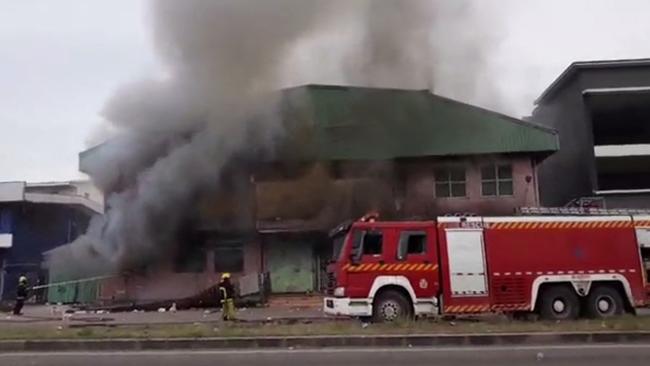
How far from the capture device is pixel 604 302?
14359 millimetres

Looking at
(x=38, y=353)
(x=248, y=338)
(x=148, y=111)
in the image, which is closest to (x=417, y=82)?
(x=148, y=111)

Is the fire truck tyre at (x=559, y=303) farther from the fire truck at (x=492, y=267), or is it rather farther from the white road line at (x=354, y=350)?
the white road line at (x=354, y=350)

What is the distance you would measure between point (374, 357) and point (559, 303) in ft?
23.3

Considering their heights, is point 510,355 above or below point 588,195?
below

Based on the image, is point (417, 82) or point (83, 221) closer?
point (417, 82)

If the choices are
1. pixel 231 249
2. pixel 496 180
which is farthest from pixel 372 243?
Answer: pixel 496 180

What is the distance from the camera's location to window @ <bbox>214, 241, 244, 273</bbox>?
24.7m

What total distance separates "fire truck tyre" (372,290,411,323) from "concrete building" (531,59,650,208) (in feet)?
48.1

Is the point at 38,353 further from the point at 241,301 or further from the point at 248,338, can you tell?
the point at 241,301

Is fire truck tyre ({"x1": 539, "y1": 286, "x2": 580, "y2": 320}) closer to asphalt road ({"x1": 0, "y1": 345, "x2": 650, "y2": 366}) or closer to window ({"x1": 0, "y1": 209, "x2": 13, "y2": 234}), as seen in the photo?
asphalt road ({"x1": 0, "y1": 345, "x2": 650, "y2": 366})

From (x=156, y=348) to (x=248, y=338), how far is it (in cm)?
144

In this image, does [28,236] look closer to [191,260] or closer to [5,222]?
[5,222]

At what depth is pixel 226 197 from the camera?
24.1 meters

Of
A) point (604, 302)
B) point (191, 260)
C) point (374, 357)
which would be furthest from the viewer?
point (191, 260)
